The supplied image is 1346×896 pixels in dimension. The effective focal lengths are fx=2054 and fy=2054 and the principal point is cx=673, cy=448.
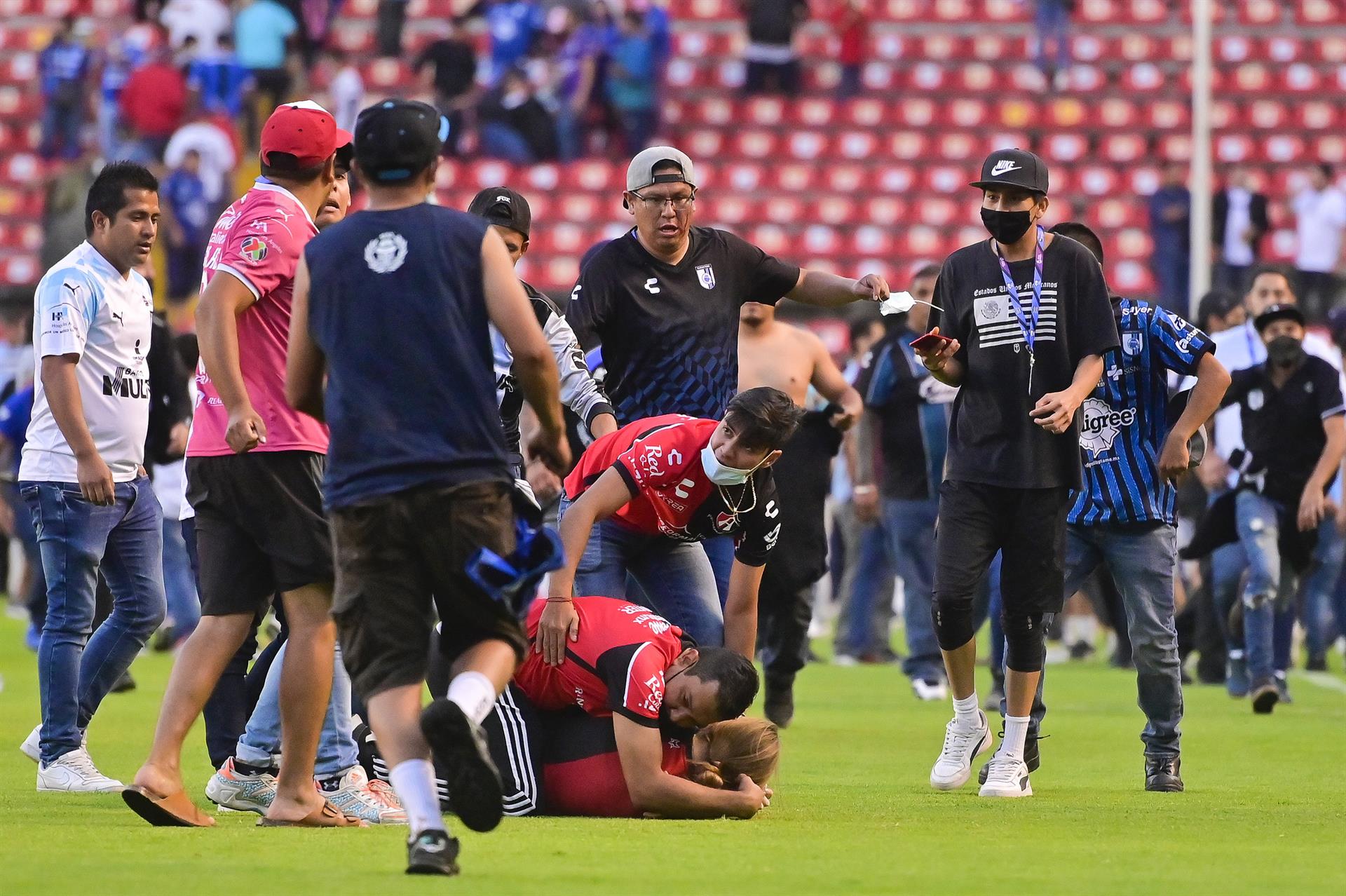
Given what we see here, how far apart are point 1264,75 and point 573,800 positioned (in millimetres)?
22355

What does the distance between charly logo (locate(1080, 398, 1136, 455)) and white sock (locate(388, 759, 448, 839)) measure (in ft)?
11.5

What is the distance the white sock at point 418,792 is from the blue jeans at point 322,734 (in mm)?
1418

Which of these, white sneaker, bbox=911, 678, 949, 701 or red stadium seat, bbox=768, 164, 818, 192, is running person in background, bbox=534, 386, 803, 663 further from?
red stadium seat, bbox=768, 164, 818, 192

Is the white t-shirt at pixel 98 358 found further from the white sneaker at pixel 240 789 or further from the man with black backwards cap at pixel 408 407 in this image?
the man with black backwards cap at pixel 408 407

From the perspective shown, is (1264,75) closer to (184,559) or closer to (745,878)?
(184,559)

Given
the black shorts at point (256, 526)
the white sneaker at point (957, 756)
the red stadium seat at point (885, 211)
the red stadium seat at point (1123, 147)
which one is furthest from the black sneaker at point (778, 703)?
the red stadium seat at point (1123, 147)

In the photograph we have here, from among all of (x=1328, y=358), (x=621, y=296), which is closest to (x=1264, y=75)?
(x=1328, y=358)

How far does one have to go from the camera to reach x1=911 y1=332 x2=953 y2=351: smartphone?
668cm

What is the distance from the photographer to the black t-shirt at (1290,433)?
36.2 ft

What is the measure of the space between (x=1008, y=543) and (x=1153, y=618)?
663 millimetres

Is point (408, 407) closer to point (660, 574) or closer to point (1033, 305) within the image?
point (660, 574)

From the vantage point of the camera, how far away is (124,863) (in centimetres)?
506

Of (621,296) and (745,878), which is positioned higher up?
(621,296)

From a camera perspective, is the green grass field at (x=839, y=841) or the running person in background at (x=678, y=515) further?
the running person in background at (x=678, y=515)
